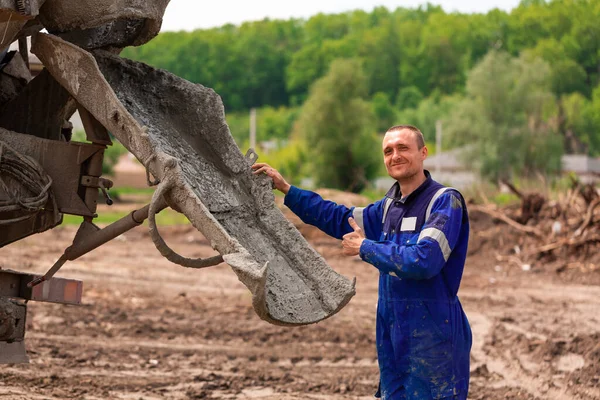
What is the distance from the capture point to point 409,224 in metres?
4.46

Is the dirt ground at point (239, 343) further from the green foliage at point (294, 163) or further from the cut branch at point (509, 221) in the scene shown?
the green foliage at point (294, 163)

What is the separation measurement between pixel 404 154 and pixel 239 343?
5502 mm

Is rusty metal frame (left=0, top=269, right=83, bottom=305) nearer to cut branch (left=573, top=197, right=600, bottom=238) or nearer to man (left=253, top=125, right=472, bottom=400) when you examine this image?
man (left=253, top=125, right=472, bottom=400)

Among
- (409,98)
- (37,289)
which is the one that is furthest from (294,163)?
(409,98)

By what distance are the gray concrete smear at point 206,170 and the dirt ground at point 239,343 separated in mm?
A: 2753

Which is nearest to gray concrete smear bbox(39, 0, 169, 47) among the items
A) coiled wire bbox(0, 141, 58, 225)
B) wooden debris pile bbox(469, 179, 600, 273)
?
coiled wire bbox(0, 141, 58, 225)

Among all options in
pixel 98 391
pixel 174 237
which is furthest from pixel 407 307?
pixel 174 237

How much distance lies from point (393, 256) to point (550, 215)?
14.3 meters

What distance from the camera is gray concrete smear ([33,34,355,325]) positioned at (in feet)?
14.1

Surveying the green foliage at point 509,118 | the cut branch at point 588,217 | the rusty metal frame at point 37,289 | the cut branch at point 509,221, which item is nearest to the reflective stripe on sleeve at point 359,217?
the rusty metal frame at point 37,289

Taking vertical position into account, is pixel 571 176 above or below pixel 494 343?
above

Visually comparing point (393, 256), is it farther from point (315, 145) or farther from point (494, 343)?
point (315, 145)

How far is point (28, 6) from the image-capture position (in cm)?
442

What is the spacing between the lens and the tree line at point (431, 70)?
1801 inches
